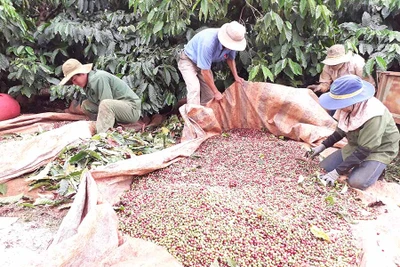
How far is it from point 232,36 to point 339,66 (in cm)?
99

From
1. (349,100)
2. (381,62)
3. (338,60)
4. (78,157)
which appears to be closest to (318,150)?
(349,100)

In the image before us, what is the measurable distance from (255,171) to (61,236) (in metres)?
1.31

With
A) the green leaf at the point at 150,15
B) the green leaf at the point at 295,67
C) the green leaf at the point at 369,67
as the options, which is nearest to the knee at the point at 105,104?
the green leaf at the point at 150,15

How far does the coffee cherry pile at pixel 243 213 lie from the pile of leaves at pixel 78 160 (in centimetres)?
36

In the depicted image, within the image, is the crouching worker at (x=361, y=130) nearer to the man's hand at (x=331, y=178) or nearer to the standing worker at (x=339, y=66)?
the man's hand at (x=331, y=178)

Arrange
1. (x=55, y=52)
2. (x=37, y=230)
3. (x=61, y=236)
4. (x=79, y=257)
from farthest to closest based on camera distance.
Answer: (x=55, y=52), (x=37, y=230), (x=61, y=236), (x=79, y=257)

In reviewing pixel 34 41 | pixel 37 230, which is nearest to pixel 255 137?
pixel 37 230

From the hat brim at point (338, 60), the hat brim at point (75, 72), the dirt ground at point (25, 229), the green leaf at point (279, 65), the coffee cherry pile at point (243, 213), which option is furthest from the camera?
the green leaf at point (279, 65)

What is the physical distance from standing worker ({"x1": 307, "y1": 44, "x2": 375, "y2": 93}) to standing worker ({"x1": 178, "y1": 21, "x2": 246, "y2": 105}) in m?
0.76

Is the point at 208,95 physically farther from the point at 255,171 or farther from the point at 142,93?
the point at 255,171

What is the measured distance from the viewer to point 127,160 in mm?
2041

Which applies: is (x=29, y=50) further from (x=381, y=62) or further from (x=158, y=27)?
(x=381, y=62)

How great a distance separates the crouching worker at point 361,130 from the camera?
1.93 meters

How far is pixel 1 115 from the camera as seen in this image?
141 inches
